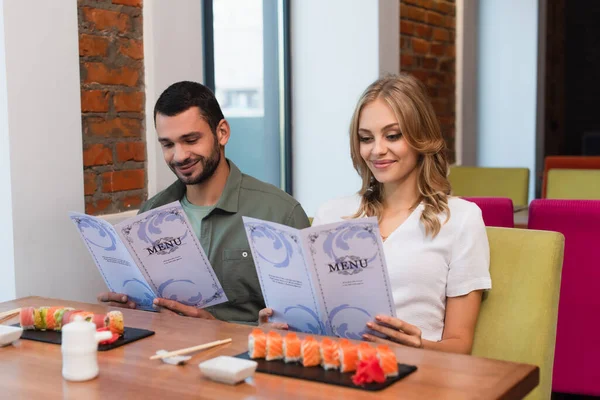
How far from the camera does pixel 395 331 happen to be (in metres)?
1.57

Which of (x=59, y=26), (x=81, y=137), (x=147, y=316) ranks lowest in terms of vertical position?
(x=147, y=316)

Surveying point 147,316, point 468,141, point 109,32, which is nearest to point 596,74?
point 468,141

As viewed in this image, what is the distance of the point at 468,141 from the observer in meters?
5.02

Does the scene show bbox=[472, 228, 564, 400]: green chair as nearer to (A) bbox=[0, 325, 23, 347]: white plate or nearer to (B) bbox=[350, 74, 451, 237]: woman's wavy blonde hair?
(B) bbox=[350, 74, 451, 237]: woman's wavy blonde hair

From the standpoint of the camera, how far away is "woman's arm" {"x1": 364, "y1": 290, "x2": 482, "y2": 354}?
5.12 ft

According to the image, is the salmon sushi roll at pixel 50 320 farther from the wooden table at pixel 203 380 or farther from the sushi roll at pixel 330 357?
the sushi roll at pixel 330 357

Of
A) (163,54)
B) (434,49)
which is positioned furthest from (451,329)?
(434,49)

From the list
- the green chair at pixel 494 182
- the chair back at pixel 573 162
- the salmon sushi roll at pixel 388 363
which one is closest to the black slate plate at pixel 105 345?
the salmon sushi roll at pixel 388 363

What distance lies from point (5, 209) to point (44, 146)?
20 centimetres

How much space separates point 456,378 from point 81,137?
1423mm

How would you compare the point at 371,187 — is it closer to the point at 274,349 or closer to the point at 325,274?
the point at 325,274

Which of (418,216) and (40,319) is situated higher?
(418,216)

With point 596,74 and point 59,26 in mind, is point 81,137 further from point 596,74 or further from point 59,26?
point 596,74

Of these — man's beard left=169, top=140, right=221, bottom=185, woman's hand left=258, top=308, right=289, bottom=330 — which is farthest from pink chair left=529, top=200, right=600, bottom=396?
woman's hand left=258, top=308, right=289, bottom=330
